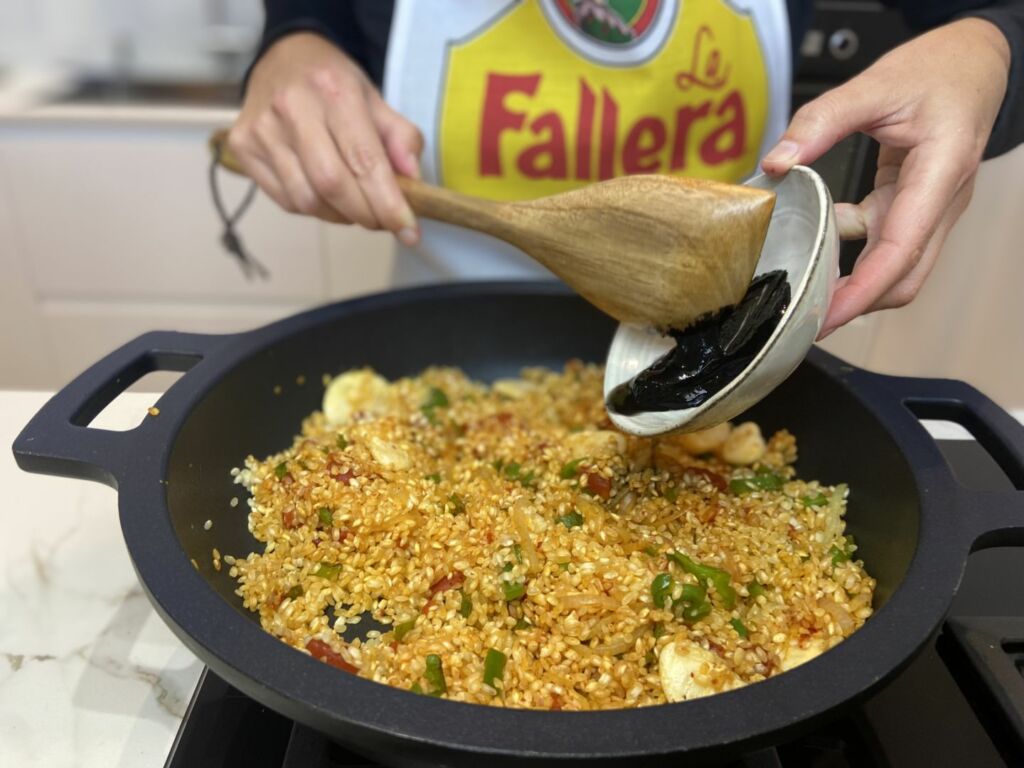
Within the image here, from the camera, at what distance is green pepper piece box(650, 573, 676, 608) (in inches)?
37.6

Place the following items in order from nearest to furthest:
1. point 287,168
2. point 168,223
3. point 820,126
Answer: point 820,126 < point 287,168 < point 168,223

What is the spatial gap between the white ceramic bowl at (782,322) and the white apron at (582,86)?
0.63 metres

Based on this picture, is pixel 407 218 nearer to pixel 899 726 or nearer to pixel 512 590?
pixel 512 590

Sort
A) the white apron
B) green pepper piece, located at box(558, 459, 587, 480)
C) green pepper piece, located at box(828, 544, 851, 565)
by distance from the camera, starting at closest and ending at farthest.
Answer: green pepper piece, located at box(828, 544, 851, 565)
green pepper piece, located at box(558, 459, 587, 480)
the white apron

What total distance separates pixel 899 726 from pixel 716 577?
241 millimetres

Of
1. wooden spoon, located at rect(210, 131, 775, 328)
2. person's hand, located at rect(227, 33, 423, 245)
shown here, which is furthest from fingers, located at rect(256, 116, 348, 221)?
wooden spoon, located at rect(210, 131, 775, 328)

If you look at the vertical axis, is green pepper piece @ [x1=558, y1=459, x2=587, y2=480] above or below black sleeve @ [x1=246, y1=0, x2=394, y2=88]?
below

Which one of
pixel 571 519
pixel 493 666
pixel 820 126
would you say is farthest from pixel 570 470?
pixel 820 126

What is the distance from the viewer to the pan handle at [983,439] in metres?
0.86

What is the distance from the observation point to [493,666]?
89 centimetres

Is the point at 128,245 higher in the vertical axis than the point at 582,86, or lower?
lower

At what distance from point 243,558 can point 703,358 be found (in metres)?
0.65

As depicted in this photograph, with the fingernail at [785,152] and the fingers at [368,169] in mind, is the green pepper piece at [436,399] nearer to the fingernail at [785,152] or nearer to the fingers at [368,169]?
the fingers at [368,169]

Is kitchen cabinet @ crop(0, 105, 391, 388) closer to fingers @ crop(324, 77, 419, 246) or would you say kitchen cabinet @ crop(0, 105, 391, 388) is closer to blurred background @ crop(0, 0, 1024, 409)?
blurred background @ crop(0, 0, 1024, 409)
